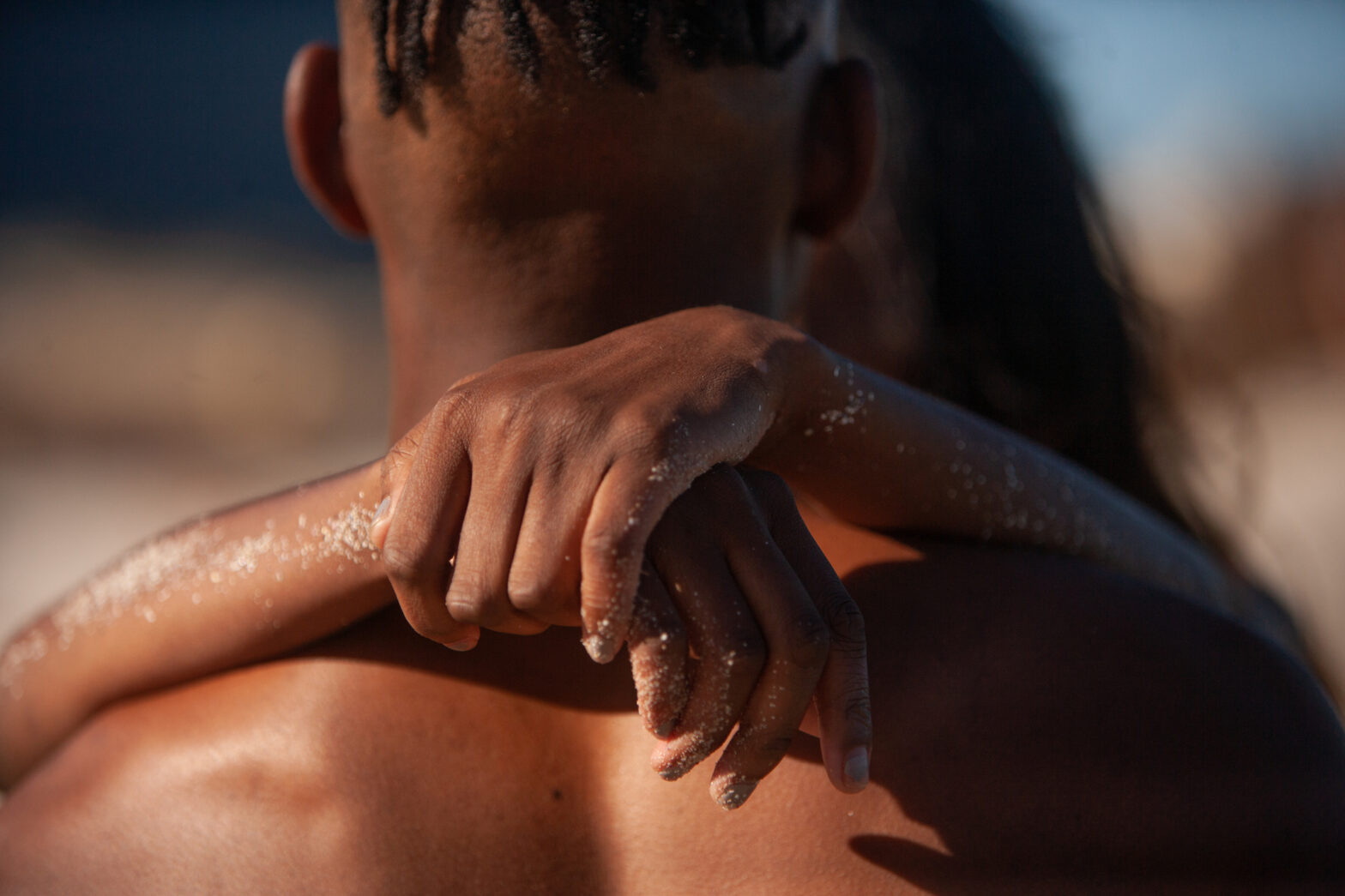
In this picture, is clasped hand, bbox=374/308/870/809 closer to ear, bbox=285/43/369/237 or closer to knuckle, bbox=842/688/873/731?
knuckle, bbox=842/688/873/731

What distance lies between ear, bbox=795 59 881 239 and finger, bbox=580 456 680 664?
535 millimetres

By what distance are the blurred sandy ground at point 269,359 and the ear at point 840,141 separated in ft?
15.1

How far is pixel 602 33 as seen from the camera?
33.9 inches

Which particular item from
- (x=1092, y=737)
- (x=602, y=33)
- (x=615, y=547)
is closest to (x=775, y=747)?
(x=615, y=547)

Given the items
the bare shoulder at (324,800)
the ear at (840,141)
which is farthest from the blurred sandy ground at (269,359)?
the ear at (840,141)

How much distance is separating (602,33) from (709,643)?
51 cm

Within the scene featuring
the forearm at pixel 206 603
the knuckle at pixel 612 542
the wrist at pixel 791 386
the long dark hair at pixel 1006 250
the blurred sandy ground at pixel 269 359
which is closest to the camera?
the knuckle at pixel 612 542

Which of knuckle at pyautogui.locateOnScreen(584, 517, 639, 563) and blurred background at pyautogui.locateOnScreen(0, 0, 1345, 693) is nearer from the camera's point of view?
knuckle at pyautogui.locateOnScreen(584, 517, 639, 563)

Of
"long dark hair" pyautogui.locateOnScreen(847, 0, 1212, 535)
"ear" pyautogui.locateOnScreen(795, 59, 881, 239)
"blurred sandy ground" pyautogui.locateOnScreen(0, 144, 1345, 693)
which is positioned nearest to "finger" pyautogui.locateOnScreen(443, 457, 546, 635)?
"ear" pyautogui.locateOnScreen(795, 59, 881, 239)

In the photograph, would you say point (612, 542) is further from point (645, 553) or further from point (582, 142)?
point (582, 142)

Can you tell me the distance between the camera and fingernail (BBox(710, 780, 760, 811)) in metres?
0.64

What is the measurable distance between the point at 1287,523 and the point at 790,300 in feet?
17.9

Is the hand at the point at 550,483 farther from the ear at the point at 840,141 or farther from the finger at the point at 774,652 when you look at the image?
the ear at the point at 840,141

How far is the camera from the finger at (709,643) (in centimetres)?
59
